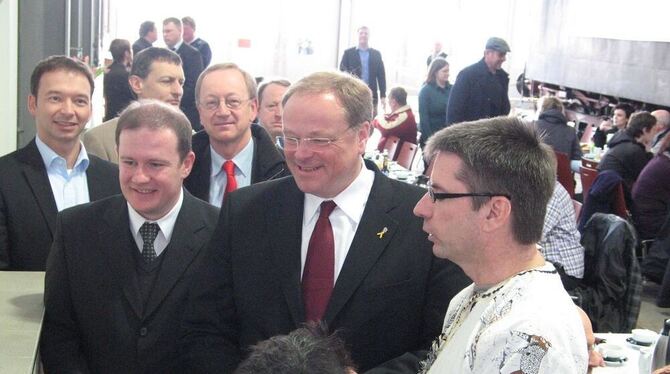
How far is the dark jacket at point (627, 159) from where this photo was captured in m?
7.92

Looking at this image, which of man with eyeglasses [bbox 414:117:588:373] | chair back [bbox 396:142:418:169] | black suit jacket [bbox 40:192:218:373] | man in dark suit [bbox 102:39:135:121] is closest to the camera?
man with eyeglasses [bbox 414:117:588:373]

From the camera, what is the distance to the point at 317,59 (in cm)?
2022

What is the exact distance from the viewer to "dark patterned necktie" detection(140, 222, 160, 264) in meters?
2.54

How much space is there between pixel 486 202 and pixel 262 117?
10.1 ft

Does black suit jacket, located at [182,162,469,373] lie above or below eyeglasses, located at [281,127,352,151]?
below

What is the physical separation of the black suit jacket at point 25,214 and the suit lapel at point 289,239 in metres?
0.96

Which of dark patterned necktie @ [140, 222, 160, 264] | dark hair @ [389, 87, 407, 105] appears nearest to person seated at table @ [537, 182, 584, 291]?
dark patterned necktie @ [140, 222, 160, 264]

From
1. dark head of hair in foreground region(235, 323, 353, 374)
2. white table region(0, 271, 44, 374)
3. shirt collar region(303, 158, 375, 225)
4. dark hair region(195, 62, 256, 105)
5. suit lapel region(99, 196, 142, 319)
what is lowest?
white table region(0, 271, 44, 374)

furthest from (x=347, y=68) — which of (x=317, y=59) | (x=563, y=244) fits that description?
(x=563, y=244)

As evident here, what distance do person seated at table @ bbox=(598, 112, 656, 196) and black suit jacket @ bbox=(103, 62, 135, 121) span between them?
437cm

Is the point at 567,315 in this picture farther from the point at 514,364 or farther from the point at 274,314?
the point at 274,314

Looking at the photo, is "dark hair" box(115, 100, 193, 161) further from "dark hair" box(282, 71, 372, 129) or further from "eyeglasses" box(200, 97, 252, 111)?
"eyeglasses" box(200, 97, 252, 111)

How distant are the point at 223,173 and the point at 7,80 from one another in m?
2.36

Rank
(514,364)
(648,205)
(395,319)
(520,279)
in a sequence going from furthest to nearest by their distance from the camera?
(648,205) → (395,319) → (520,279) → (514,364)
